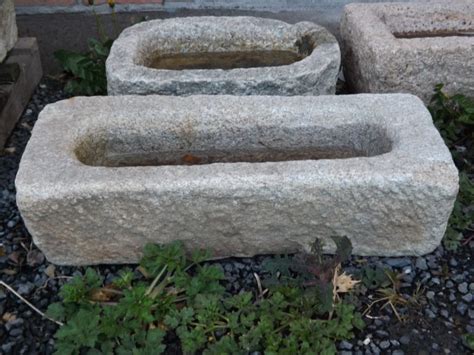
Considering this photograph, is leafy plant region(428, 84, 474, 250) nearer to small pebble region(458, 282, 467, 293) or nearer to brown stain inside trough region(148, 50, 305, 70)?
small pebble region(458, 282, 467, 293)

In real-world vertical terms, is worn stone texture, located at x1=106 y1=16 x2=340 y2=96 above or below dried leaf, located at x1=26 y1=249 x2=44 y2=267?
above

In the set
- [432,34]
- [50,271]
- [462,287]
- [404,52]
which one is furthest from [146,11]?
[462,287]

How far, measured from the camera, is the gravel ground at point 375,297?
5.68 ft

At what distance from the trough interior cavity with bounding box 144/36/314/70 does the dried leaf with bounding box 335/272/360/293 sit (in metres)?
1.09

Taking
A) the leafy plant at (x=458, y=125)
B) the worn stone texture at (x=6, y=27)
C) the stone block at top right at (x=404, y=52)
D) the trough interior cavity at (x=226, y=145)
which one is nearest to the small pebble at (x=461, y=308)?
the leafy plant at (x=458, y=125)

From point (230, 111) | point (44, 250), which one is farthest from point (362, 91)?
point (44, 250)

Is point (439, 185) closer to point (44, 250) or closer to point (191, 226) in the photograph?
point (191, 226)

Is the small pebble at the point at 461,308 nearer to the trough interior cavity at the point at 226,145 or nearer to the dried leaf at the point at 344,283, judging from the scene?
the dried leaf at the point at 344,283

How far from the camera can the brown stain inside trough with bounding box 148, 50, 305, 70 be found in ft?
8.56

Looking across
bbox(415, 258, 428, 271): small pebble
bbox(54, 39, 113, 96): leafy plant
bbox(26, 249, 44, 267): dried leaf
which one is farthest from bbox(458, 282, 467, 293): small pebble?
bbox(54, 39, 113, 96): leafy plant

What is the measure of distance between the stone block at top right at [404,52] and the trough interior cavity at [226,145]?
38 centimetres

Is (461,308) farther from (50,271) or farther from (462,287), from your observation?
(50,271)

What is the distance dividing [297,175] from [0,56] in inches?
57.7

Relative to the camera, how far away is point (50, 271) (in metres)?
1.93
